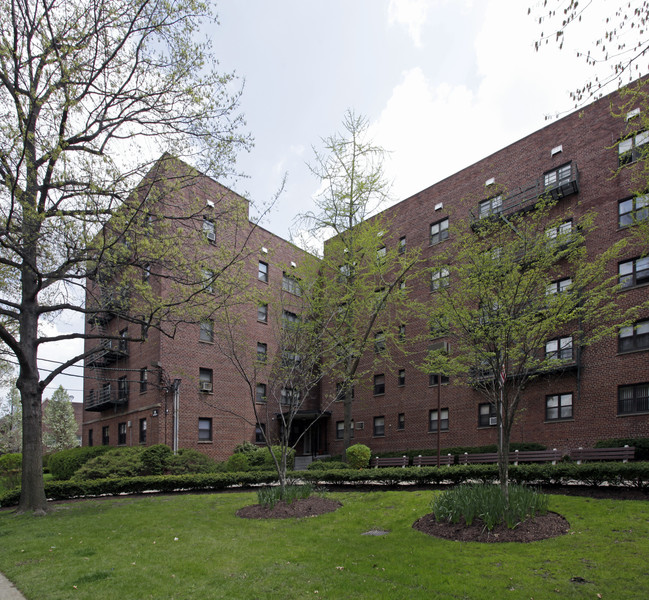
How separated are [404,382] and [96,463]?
16431 millimetres

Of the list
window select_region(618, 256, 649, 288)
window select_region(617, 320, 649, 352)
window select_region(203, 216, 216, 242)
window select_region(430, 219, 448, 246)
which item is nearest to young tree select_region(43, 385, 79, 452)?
window select_region(203, 216, 216, 242)

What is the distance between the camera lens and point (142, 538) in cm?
908

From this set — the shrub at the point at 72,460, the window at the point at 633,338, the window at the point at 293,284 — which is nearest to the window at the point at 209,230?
the window at the point at 293,284

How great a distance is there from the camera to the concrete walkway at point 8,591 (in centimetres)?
604

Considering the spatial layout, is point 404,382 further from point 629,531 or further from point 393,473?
point 629,531

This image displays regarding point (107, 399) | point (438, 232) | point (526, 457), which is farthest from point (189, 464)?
point (438, 232)

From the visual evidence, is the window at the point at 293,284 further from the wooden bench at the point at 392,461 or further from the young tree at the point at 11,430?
the young tree at the point at 11,430

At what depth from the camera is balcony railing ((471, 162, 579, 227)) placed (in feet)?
71.1

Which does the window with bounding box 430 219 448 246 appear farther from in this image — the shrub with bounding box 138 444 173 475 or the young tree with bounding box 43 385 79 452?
the young tree with bounding box 43 385 79 452

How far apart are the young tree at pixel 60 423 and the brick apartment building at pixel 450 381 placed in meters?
13.7

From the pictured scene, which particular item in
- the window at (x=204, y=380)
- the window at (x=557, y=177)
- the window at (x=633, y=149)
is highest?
the window at (x=557, y=177)

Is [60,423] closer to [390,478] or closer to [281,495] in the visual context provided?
[390,478]

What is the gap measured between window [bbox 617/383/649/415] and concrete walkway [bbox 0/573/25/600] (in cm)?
2028

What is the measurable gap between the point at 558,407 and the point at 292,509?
14.9 m
